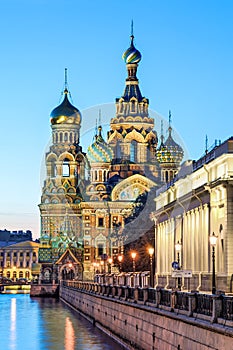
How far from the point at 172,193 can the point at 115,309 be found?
2851 cm

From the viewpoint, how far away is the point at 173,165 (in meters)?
109

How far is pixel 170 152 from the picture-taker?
109688 mm

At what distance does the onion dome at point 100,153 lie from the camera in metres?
130

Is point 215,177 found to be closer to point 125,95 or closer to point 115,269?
point 115,269

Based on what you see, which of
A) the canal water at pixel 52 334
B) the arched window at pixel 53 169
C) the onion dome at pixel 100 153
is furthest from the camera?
the arched window at pixel 53 169

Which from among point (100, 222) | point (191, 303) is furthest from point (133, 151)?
point (191, 303)

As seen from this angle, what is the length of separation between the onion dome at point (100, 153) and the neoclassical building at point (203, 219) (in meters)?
61.4

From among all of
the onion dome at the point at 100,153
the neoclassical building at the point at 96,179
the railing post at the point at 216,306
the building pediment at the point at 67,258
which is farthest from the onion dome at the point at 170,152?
the railing post at the point at 216,306

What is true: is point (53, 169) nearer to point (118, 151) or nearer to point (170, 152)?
point (118, 151)

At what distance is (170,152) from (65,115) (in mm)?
37750

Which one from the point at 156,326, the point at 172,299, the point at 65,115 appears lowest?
the point at 156,326

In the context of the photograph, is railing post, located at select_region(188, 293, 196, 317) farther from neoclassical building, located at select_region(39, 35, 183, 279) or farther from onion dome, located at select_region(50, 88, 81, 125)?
onion dome, located at select_region(50, 88, 81, 125)

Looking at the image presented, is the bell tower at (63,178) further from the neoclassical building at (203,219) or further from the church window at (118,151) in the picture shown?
the neoclassical building at (203,219)

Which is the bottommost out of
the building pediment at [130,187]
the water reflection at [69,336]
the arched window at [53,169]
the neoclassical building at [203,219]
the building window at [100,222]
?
the water reflection at [69,336]
